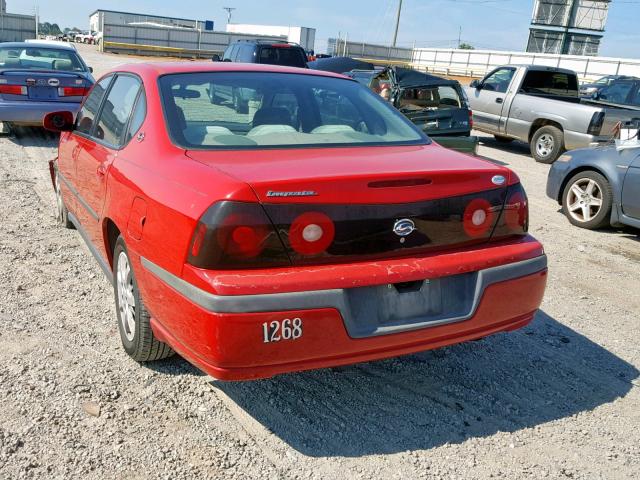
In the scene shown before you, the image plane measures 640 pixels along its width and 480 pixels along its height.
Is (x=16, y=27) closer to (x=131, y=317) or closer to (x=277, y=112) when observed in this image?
(x=277, y=112)

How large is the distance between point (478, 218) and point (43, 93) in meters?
8.46

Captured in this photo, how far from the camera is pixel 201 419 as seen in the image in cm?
296

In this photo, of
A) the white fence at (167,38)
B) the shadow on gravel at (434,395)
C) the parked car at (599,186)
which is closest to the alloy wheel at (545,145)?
the parked car at (599,186)

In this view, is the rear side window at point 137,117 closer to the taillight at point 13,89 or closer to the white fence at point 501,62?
the taillight at point 13,89

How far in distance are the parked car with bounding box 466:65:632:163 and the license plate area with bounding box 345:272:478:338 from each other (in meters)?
8.67

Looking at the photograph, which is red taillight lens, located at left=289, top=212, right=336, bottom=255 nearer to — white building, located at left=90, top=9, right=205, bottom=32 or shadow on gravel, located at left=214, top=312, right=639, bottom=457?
shadow on gravel, located at left=214, top=312, right=639, bottom=457

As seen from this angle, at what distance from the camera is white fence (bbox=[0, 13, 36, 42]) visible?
37.7m

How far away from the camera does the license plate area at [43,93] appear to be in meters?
9.48

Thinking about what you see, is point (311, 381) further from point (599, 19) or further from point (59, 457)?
point (599, 19)

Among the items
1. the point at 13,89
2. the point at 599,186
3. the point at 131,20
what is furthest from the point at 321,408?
the point at 131,20

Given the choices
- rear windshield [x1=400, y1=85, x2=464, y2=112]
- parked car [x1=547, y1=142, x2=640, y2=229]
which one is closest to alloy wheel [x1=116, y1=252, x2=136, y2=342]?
parked car [x1=547, y1=142, x2=640, y2=229]

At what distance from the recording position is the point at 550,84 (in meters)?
12.5

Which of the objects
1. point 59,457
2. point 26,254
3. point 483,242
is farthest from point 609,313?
point 26,254

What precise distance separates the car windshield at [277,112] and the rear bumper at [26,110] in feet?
21.5
